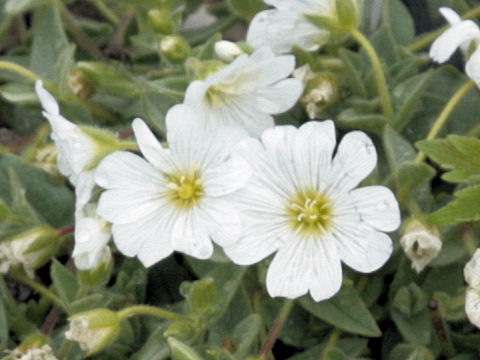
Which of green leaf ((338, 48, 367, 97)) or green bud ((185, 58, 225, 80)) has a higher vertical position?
green bud ((185, 58, 225, 80))

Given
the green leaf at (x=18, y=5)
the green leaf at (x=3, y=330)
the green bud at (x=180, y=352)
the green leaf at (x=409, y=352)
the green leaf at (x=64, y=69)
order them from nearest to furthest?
the green bud at (x=180, y=352) < the green leaf at (x=409, y=352) < the green leaf at (x=3, y=330) < the green leaf at (x=64, y=69) < the green leaf at (x=18, y=5)

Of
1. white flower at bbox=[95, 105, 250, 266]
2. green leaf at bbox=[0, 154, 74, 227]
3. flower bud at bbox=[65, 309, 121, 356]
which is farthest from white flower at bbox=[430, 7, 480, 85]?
green leaf at bbox=[0, 154, 74, 227]

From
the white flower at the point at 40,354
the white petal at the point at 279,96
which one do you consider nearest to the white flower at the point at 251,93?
the white petal at the point at 279,96

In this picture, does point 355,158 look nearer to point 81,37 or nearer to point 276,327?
point 276,327

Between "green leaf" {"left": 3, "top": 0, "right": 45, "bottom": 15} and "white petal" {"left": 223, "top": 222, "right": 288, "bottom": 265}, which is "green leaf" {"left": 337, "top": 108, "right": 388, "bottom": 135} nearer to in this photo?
"white petal" {"left": 223, "top": 222, "right": 288, "bottom": 265}

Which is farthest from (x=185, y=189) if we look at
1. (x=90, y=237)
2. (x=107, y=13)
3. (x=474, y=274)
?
(x=107, y=13)

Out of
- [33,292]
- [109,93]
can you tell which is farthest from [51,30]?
[33,292]

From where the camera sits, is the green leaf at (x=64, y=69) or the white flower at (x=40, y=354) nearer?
the white flower at (x=40, y=354)

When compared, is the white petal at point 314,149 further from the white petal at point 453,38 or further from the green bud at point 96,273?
the green bud at point 96,273
